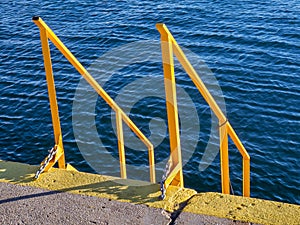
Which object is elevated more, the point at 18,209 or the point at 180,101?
the point at 18,209

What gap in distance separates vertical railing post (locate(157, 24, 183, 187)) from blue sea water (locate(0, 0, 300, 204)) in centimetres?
521

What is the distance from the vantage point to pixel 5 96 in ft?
49.9

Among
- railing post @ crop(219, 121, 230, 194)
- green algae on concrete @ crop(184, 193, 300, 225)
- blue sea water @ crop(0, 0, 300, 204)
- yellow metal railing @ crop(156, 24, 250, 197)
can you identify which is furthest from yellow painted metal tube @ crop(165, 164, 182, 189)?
blue sea water @ crop(0, 0, 300, 204)

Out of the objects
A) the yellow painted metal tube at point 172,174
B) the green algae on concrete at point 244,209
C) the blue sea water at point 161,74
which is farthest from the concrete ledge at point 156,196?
the blue sea water at point 161,74

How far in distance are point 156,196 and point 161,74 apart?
9910mm

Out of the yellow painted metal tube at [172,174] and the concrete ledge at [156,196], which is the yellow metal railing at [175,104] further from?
the concrete ledge at [156,196]

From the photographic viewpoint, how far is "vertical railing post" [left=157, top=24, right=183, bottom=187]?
5555mm

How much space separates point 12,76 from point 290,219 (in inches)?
483

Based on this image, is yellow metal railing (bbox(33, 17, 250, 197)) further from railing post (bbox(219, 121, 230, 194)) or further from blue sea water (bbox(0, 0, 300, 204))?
blue sea water (bbox(0, 0, 300, 204))

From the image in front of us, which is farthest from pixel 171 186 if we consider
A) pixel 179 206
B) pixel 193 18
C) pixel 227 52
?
pixel 193 18

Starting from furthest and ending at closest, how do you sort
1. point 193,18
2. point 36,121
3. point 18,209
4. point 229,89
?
point 193,18, point 229,89, point 36,121, point 18,209

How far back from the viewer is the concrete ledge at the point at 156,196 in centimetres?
547

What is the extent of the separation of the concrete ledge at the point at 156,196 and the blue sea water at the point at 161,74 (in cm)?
534

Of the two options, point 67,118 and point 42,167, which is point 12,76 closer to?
point 67,118
